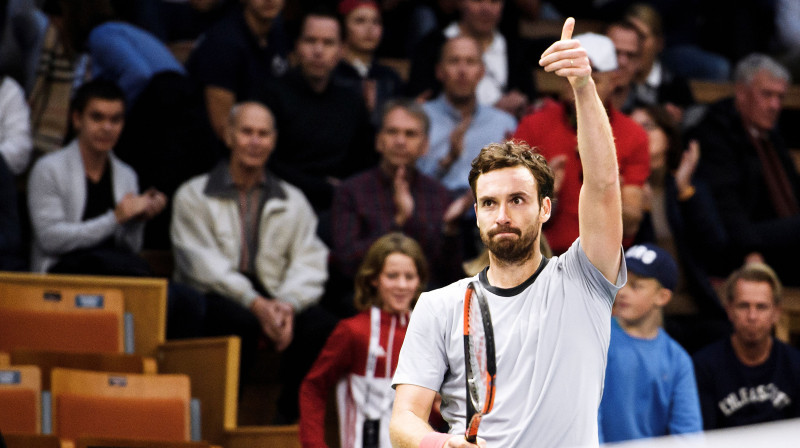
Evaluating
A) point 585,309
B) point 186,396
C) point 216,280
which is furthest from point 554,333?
point 216,280

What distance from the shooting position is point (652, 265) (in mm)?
4633

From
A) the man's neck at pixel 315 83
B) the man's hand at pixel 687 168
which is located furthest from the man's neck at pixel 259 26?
the man's hand at pixel 687 168

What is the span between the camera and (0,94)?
5438 millimetres

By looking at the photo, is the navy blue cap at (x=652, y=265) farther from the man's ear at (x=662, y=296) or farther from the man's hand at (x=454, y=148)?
the man's hand at (x=454, y=148)

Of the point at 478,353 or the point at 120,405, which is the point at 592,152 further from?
the point at 120,405

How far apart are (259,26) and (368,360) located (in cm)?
248

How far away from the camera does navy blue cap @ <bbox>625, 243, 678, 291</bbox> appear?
4613 mm

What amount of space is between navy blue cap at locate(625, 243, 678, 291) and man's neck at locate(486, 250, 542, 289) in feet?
6.87

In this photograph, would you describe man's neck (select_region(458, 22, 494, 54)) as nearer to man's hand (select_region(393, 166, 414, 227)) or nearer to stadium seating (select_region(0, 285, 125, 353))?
man's hand (select_region(393, 166, 414, 227))

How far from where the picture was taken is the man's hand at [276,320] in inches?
193

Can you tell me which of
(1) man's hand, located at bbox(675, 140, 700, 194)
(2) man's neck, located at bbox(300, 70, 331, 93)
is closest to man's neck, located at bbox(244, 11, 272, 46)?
(2) man's neck, located at bbox(300, 70, 331, 93)

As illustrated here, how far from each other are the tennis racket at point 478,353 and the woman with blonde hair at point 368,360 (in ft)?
5.77

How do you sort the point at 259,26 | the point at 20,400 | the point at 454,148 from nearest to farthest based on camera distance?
the point at 20,400
the point at 454,148
the point at 259,26

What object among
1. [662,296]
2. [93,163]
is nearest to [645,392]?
[662,296]
